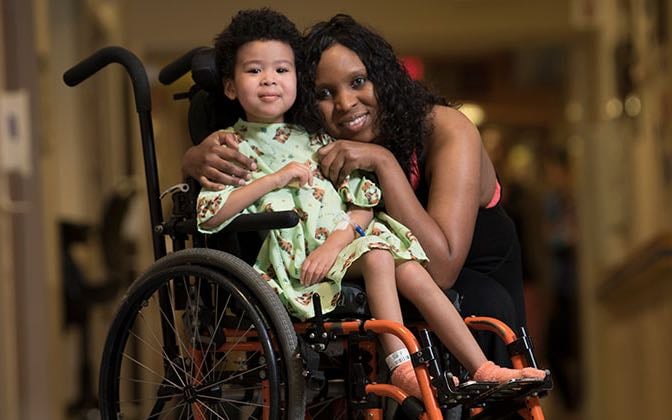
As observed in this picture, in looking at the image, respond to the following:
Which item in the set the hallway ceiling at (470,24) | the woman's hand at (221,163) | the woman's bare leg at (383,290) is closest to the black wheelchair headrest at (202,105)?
the woman's hand at (221,163)

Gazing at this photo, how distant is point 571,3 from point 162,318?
226 inches

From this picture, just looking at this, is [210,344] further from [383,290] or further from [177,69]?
[177,69]

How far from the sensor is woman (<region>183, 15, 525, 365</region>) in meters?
1.82

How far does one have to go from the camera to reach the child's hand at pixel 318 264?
5.72 ft

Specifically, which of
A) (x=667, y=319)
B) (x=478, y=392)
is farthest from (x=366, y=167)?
(x=667, y=319)

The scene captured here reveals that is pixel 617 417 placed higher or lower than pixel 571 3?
lower

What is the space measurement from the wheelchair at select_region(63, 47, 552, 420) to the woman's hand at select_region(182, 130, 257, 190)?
72 millimetres

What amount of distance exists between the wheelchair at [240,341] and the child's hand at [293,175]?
0.07 meters

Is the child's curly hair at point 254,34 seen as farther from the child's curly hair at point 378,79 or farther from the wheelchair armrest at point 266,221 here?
the wheelchair armrest at point 266,221

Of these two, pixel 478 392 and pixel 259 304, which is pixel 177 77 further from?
pixel 478 392

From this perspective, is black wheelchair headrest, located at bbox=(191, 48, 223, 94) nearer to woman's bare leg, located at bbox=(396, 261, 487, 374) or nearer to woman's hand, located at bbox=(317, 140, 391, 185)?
woman's hand, located at bbox=(317, 140, 391, 185)

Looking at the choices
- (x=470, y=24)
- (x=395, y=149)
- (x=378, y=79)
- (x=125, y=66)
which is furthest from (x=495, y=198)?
(x=470, y=24)

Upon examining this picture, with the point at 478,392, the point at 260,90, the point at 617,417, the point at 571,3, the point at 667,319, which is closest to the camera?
the point at 478,392

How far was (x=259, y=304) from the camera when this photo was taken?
5.56ft
